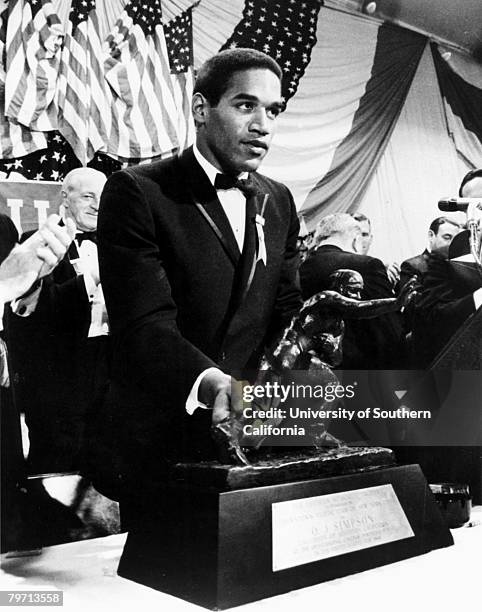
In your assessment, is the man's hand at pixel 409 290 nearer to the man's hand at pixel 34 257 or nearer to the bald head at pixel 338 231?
the bald head at pixel 338 231

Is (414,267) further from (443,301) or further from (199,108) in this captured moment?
(199,108)

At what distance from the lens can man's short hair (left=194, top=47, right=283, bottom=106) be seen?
197cm

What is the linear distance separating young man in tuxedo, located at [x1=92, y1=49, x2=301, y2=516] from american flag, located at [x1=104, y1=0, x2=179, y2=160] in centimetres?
9

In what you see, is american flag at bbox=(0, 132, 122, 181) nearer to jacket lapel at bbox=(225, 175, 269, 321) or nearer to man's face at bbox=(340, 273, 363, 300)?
jacket lapel at bbox=(225, 175, 269, 321)

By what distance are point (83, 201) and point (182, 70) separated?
0.47 m

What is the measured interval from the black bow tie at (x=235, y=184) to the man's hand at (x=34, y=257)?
0.43 metres

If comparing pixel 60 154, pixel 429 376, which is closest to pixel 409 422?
pixel 429 376

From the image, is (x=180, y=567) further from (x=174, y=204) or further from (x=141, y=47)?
(x=141, y=47)

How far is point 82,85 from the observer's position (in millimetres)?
1930

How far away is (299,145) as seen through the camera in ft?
7.27

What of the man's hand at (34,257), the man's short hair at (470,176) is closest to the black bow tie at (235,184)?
the man's hand at (34,257)

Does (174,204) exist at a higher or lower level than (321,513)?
higher

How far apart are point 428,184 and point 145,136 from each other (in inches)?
39.7

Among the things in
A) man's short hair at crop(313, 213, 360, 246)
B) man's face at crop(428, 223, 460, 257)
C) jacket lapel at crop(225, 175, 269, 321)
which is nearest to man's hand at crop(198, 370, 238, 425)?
jacket lapel at crop(225, 175, 269, 321)
